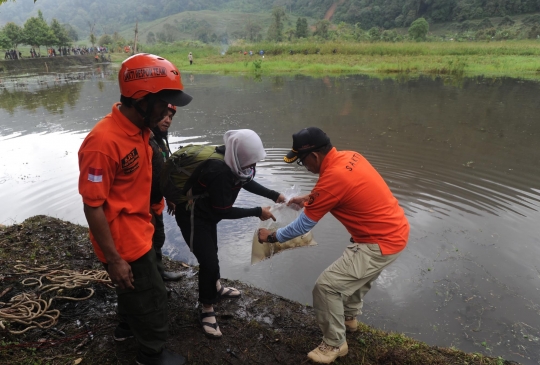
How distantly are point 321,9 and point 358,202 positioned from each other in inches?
5487

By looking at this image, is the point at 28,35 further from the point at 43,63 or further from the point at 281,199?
the point at 281,199

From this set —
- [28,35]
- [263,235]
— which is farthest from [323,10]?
[263,235]

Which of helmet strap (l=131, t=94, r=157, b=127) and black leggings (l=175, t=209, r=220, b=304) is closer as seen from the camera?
helmet strap (l=131, t=94, r=157, b=127)

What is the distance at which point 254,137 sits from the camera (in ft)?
8.41

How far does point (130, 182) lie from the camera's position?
81.0 inches

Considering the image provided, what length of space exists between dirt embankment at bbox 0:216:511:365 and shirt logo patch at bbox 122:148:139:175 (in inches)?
59.3

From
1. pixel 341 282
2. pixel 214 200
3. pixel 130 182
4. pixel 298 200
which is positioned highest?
pixel 130 182

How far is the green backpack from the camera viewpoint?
2.66 meters

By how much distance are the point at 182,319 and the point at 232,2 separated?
201m

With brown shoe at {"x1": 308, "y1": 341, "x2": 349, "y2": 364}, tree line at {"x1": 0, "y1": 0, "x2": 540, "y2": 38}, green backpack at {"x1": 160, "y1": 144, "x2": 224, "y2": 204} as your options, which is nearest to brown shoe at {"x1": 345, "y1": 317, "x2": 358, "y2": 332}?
brown shoe at {"x1": 308, "y1": 341, "x2": 349, "y2": 364}

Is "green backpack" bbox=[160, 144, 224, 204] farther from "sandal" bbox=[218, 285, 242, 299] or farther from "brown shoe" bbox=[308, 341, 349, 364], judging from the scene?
"brown shoe" bbox=[308, 341, 349, 364]

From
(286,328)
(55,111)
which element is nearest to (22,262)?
(286,328)

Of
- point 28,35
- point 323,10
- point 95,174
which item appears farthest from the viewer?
point 323,10

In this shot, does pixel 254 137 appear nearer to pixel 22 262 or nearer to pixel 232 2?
pixel 22 262
